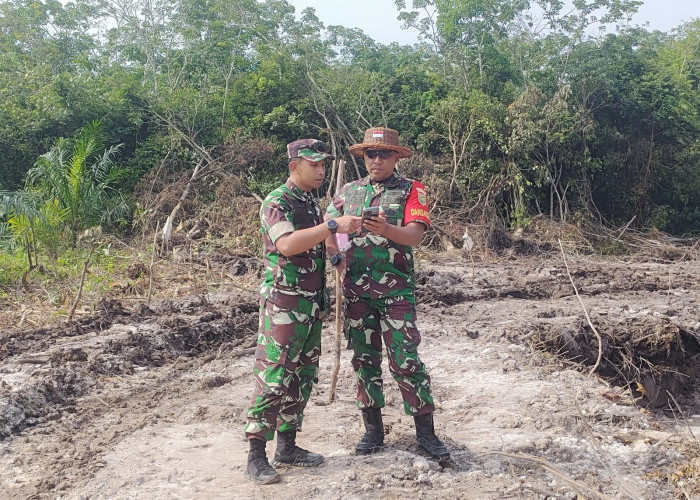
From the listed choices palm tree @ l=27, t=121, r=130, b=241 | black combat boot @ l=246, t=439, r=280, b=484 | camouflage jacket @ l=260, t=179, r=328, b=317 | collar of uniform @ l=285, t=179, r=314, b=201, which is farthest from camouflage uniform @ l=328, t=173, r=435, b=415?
palm tree @ l=27, t=121, r=130, b=241

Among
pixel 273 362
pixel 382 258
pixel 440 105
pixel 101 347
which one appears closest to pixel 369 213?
pixel 382 258

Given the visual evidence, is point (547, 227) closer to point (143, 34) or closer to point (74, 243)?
point (74, 243)

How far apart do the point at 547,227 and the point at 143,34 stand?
43.0ft

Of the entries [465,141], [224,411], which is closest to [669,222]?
[465,141]

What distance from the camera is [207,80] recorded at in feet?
59.1

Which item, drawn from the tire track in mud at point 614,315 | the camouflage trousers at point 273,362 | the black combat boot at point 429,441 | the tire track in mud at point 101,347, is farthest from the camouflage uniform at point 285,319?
the tire track in mud at point 614,315

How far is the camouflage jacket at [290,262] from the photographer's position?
3307mm

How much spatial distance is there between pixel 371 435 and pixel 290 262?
1.11 m

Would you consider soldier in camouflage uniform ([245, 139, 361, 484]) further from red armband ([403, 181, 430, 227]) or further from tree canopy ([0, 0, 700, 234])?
tree canopy ([0, 0, 700, 234])

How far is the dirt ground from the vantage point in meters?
3.41

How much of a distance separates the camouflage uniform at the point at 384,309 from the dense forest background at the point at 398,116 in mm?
9997

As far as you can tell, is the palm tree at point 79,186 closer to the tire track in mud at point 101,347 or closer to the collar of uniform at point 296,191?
the tire track in mud at point 101,347

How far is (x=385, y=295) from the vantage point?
3.54 meters

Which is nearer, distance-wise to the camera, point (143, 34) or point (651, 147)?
point (651, 147)
